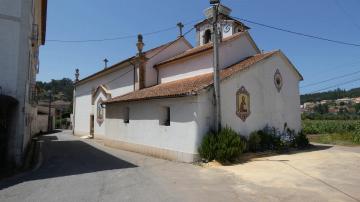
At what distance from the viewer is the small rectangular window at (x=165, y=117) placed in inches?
596

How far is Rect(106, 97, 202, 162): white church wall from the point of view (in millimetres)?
13016

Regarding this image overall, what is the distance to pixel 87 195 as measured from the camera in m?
7.45

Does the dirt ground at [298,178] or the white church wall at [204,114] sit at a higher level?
the white church wall at [204,114]

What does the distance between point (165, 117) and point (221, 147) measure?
13.0ft

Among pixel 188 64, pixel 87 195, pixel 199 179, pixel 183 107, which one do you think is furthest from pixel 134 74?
pixel 87 195

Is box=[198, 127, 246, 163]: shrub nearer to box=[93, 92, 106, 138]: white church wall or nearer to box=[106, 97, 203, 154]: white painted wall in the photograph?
box=[106, 97, 203, 154]: white painted wall

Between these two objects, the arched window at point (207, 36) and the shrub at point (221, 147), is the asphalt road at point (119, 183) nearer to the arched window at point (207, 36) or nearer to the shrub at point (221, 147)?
the shrub at point (221, 147)

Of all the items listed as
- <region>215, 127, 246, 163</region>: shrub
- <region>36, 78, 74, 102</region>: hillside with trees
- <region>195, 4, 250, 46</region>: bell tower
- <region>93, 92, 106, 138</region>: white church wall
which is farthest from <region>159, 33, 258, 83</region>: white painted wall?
<region>36, 78, 74, 102</region>: hillside with trees

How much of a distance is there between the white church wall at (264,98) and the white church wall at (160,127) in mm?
1867

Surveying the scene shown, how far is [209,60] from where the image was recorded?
17.5 metres

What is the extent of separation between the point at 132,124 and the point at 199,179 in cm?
882

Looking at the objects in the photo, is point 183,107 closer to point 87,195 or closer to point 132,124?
point 132,124

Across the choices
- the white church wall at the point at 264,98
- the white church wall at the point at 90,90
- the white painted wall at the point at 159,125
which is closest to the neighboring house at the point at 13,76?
the white painted wall at the point at 159,125

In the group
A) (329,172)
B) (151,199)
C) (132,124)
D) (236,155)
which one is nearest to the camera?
(151,199)
